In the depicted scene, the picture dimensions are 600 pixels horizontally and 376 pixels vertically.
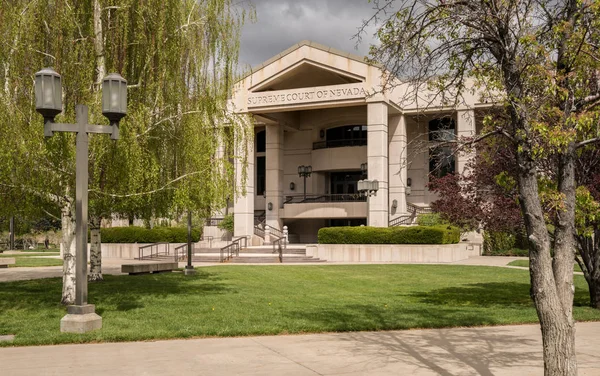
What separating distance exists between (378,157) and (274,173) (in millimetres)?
8670

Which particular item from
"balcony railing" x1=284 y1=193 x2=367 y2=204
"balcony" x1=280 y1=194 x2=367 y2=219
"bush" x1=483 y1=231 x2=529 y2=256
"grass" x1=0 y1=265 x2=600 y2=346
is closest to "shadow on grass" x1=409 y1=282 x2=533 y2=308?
"grass" x1=0 y1=265 x2=600 y2=346

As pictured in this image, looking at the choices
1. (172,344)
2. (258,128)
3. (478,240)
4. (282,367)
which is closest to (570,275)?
(282,367)

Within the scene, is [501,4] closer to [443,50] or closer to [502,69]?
[502,69]

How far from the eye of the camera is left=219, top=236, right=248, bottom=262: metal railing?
32.3 m

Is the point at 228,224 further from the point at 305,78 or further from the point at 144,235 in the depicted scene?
the point at 305,78

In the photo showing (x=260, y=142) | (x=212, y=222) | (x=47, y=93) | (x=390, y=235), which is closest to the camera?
(x=47, y=93)

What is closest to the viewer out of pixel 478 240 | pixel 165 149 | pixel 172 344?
pixel 172 344

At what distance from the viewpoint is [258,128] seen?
44.2 meters

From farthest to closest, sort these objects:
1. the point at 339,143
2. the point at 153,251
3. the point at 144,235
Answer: the point at 339,143 < the point at 144,235 < the point at 153,251

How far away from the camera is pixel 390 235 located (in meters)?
30.7

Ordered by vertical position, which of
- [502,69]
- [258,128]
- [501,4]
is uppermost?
[258,128]

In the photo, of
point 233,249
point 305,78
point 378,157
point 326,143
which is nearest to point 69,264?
point 233,249

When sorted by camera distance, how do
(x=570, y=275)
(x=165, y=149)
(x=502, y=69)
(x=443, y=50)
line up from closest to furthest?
(x=570, y=275), (x=502, y=69), (x=443, y=50), (x=165, y=149)

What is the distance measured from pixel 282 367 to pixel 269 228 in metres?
32.0
